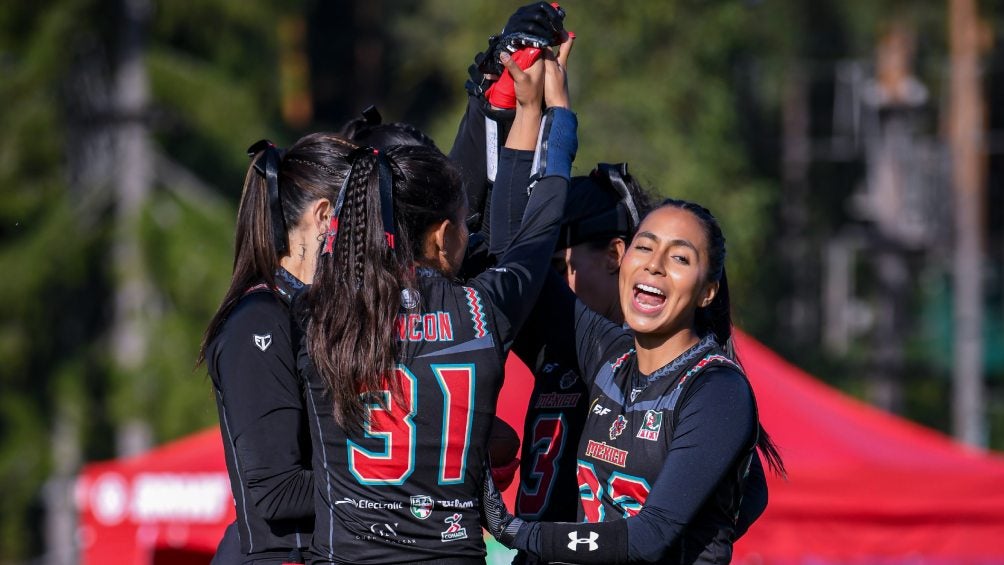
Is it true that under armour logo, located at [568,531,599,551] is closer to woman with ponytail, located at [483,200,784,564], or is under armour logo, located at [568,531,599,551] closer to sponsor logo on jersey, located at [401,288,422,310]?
woman with ponytail, located at [483,200,784,564]

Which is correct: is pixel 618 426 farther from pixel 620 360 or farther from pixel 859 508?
pixel 859 508

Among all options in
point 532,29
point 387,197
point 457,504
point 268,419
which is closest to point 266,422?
point 268,419

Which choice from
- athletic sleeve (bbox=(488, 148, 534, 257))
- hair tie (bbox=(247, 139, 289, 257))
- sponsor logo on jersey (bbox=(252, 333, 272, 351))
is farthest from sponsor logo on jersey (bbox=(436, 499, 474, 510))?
hair tie (bbox=(247, 139, 289, 257))

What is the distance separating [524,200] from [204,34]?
1199 centimetres

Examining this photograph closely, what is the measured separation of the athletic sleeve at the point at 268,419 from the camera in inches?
106

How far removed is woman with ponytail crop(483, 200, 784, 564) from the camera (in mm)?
2564

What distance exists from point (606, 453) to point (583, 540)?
0.21 meters

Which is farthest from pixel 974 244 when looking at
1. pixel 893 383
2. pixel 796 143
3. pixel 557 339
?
pixel 557 339

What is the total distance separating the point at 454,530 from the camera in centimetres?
262

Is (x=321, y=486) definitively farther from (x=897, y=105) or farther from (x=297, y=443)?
(x=897, y=105)

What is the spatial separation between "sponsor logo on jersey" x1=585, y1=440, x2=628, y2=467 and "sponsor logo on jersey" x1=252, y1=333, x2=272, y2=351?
720mm

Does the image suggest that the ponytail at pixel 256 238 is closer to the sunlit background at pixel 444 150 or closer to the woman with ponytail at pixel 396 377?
the woman with ponytail at pixel 396 377

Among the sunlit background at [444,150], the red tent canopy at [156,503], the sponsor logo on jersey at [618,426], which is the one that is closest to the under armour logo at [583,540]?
the sponsor logo on jersey at [618,426]

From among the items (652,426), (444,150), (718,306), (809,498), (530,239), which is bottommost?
(809,498)
